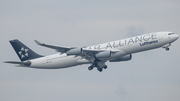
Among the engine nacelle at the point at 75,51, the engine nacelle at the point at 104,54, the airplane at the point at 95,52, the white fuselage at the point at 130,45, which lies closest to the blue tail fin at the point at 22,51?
the airplane at the point at 95,52

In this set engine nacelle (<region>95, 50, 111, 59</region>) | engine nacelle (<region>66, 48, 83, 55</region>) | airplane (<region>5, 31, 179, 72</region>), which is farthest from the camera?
engine nacelle (<region>95, 50, 111, 59</region>)

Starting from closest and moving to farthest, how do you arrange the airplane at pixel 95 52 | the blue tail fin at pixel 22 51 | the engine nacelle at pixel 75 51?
the engine nacelle at pixel 75 51, the airplane at pixel 95 52, the blue tail fin at pixel 22 51

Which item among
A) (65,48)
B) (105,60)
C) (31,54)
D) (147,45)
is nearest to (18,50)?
(31,54)

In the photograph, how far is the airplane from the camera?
224 feet

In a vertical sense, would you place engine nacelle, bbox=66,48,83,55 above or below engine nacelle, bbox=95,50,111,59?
above

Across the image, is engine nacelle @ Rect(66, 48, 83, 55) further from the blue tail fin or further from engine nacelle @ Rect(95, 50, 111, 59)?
the blue tail fin

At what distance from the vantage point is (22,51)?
254ft

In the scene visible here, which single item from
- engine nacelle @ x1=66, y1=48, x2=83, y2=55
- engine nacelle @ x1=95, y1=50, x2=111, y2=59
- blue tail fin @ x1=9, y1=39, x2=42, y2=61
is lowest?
engine nacelle @ x1=95, y1=50, x2=111, y2=59

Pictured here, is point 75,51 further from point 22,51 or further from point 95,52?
point 22,51

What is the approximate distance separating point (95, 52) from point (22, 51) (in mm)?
17853

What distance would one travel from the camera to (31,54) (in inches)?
3039

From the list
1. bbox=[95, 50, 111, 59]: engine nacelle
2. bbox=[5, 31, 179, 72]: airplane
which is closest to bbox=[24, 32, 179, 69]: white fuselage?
bbox=[5, 31, 179, 72]: airplane

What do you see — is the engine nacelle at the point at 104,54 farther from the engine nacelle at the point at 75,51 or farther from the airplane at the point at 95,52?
the engine nacelle at the point at 75,51

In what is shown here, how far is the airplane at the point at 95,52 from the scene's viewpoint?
68.2 m
